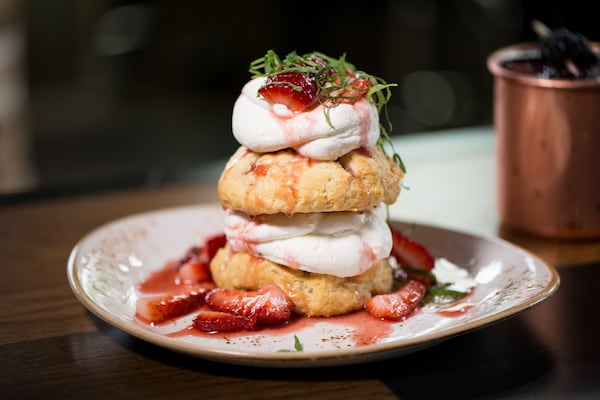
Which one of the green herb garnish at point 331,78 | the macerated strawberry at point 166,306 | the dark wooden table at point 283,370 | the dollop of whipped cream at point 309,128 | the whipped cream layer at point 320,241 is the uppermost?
Result: the green herb garnish at point 331,78

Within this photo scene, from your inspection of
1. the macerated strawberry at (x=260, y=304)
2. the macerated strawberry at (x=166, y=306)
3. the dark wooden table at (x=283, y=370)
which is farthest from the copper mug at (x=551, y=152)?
the macerated strawberry at (x=166, y=306)

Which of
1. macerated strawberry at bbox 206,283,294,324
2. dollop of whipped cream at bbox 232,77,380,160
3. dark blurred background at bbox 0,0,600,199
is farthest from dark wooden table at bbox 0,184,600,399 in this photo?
dark blurred background at bbox 0,0,600,199

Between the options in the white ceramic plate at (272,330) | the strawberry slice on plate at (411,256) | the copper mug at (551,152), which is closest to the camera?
the white ceramic plate at (272,330)

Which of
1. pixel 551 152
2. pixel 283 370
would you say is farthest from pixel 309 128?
pixel 551 152

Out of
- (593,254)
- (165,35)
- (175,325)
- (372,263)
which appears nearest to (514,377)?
(372,263)

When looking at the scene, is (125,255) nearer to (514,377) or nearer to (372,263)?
(372,263)

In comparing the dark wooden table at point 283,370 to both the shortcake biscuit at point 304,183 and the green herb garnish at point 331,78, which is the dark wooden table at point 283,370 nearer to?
the shortcake biscuit at point 304,183
